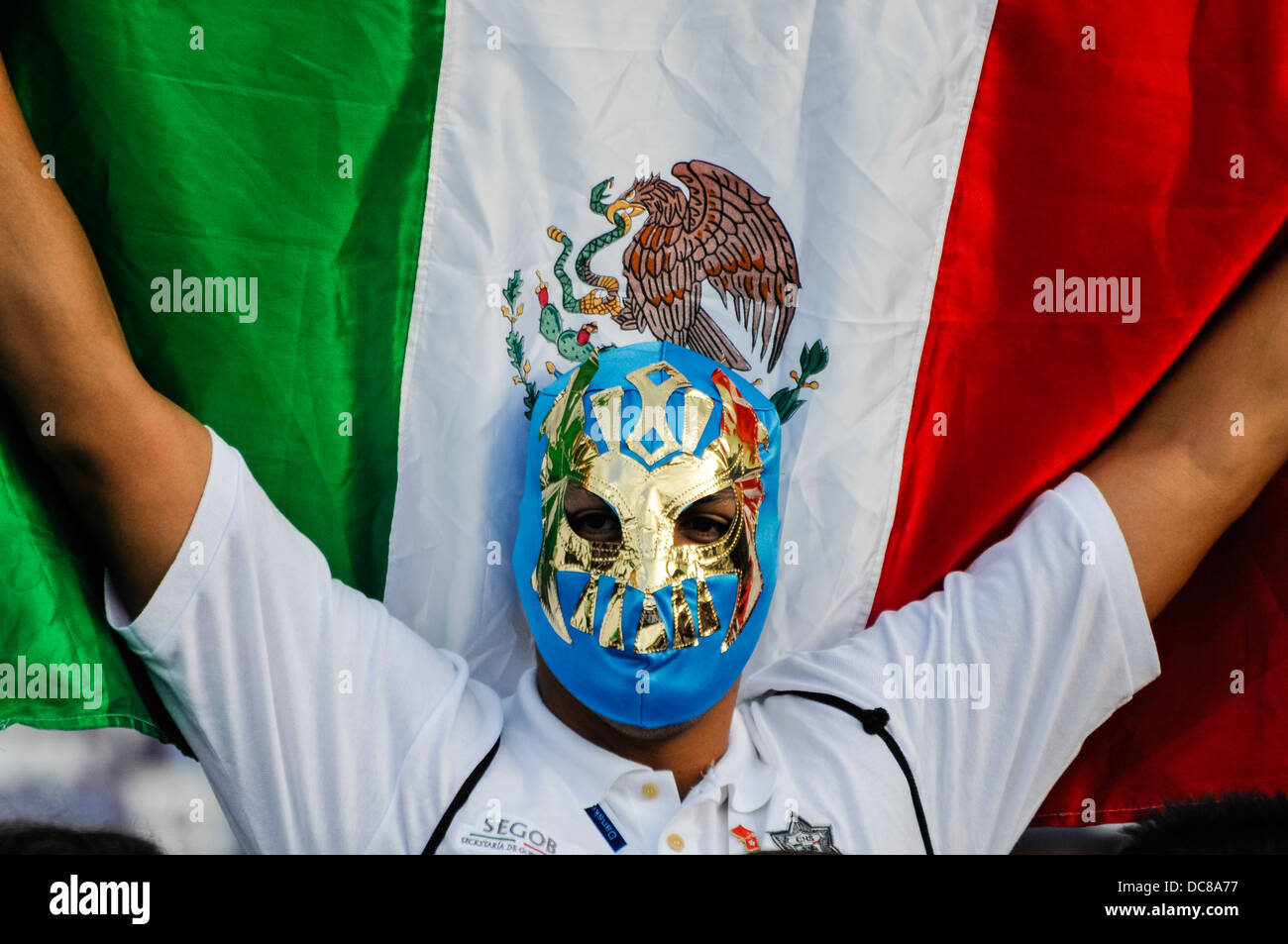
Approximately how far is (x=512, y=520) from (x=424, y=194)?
1.95 feet

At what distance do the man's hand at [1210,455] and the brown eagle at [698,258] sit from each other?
2.35 ft

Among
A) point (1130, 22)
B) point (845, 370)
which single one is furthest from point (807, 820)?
point (1130, 22)

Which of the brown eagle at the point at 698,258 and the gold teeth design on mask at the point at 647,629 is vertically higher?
the brown eagle at the point at 698,258

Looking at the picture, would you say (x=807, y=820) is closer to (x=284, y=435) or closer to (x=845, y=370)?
(x=845, y=370)

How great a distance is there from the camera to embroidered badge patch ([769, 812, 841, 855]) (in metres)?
2.01

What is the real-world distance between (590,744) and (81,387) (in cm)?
Result: 94

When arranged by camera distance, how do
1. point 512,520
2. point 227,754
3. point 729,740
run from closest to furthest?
point 227,754
point 729,740
point 512,520

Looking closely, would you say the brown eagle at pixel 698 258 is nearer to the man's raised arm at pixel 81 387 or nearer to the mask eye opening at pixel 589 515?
the mask eye opening at pixel 589 515

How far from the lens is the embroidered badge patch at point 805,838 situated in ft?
6.60

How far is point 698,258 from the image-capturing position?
2316mm

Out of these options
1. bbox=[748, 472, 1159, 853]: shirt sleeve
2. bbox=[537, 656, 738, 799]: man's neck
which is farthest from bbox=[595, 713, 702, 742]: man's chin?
bbox=[748, 472, 1159, 853]: shirt sleeve

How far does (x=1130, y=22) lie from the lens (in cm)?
231

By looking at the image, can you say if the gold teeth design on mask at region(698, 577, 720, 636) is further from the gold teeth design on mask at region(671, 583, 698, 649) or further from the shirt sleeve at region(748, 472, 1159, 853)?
the shirt sleeve at region(748, 472, 1159, 853)

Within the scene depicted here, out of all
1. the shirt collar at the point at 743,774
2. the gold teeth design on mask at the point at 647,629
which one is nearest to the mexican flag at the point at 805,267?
the shirt collar at the point at 743,774
